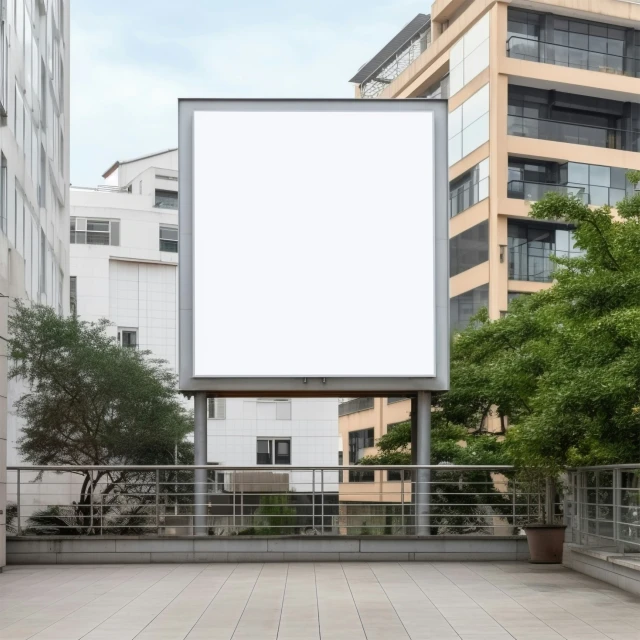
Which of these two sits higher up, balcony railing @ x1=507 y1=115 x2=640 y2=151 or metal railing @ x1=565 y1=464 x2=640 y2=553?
balcony railing @ x1=507 y1=115 x2=640 y2=151

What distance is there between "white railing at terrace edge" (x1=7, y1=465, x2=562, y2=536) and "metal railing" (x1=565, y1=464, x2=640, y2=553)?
1418 mm

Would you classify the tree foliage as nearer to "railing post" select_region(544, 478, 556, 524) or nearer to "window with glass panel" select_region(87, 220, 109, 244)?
"railing post" select_region(544, 478, 556, 524)

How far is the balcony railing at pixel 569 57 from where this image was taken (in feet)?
165

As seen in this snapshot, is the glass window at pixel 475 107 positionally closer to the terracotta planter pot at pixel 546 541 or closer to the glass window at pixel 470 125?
the glass window at pixel 470 125

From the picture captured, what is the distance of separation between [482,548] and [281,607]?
701cm

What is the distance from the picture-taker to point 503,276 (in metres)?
49.2

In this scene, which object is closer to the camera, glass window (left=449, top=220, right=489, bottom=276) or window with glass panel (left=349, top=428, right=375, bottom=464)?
glass window (left=449, top=220, right=489, bottom=276)

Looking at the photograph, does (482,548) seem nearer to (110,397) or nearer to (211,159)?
(211,159)

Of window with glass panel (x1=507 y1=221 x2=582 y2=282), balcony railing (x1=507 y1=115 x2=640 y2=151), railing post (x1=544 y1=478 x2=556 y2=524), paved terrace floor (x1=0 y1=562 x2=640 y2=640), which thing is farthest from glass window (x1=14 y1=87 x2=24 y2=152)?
balcony railing (x1=507 y1=115 x2=640 y2=151)

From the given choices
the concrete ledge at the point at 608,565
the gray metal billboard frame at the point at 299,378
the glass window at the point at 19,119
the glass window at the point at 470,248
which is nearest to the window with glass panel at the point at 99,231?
the glass window at the point at 470,248

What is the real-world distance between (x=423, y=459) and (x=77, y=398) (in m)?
8.58

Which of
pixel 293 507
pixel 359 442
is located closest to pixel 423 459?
pixel 293 507

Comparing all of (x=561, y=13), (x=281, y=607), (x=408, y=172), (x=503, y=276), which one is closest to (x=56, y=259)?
(x=503, y=276)

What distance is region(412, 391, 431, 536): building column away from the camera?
783 inches
